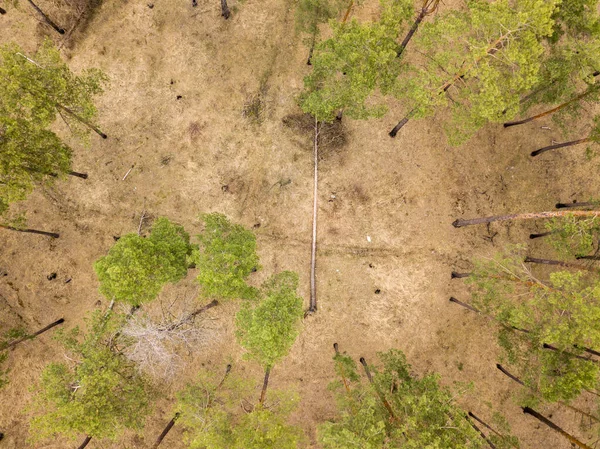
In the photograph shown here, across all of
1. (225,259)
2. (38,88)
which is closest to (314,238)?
(225,259)

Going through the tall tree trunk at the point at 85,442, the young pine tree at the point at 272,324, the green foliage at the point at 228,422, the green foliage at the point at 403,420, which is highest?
the young pine tree at the point at 272,324

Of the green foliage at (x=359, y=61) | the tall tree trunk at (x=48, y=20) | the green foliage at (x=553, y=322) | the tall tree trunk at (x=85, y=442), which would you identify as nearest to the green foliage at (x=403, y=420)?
the green foliage at (x=553, y=322)

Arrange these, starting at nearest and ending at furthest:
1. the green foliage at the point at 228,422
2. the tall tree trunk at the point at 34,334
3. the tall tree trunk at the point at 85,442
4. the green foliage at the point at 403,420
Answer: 1. the green foliage at the point at 403,420
2. the green foliage at the point at 228,422
3. the tall tree trunk at the point at 85,442
4. the tall tree trunk at the point at 34,334

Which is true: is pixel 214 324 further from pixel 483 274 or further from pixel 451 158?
pixel 451 158

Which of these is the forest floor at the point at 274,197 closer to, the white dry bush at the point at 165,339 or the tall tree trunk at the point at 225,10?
the white dry bush at the point at 165,339

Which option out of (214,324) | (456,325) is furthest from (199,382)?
(456,325)

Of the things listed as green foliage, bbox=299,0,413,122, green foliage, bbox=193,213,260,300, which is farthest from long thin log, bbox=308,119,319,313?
green foliage, bbox=193,213,260,300

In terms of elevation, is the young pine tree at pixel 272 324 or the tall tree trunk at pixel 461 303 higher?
the young pine tree at pixel 272 324
